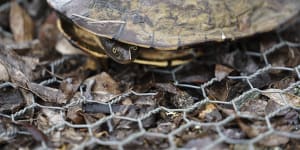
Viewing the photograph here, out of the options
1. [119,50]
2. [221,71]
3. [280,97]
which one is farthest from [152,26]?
[280,97]

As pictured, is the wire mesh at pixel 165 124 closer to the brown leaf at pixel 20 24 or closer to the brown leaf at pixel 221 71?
the brown leaf at pixel 221 71

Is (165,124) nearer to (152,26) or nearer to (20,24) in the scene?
(152,26)

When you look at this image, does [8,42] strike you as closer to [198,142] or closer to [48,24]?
[48,24]

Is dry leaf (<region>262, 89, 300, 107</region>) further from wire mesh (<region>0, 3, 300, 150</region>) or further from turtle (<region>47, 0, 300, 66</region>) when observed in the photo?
turtle (<region>47, 0, 300, 66</region>)

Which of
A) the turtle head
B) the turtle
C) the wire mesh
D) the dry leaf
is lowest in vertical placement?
the wire mesh

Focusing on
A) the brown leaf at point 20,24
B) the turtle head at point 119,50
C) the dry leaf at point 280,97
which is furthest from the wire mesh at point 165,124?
the brown leaf at point 20,24

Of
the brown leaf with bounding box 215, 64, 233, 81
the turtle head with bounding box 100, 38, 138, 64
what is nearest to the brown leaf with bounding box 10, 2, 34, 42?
the turtle head with bounding box 100, 38, 138, 64

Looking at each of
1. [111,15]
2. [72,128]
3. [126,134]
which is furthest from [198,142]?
[111,15]
